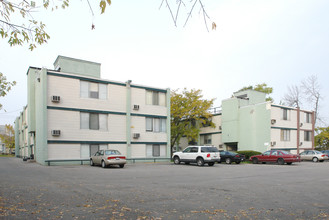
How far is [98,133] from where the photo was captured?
85.4 ft

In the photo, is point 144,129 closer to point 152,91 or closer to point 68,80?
point 152,91

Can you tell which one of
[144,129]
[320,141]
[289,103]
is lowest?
[320,141]

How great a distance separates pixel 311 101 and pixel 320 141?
8623mm

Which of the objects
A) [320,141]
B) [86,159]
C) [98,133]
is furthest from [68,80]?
[320,141]

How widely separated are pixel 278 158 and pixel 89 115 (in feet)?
62.7

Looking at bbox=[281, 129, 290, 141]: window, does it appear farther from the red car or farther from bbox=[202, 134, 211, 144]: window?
bbox=[202, 134, 211, 144]: window

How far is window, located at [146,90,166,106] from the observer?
1185 inches

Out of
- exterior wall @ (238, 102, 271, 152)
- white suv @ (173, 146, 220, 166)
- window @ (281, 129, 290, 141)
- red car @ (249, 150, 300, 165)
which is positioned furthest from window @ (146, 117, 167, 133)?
window @ (281, 129, 290, 141)

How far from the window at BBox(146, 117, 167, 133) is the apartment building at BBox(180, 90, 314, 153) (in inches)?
477

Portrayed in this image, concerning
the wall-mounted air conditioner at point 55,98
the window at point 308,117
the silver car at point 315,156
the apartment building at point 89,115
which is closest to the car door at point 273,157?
the silver car at point 315,156

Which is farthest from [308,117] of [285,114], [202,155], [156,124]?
[202,155]

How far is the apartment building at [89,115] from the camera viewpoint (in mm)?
23578

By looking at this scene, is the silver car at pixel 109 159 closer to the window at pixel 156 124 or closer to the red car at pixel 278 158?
the window at pixel 156 124

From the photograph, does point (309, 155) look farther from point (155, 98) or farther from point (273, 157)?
point (155, 98)
